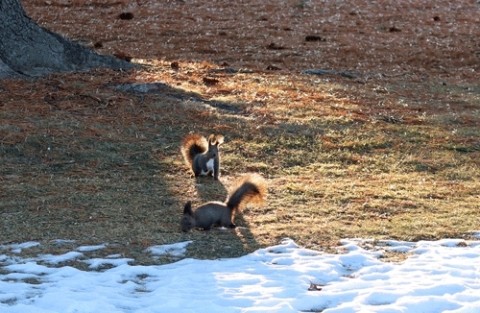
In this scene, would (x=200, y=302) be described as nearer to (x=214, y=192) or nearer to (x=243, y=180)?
(x=243, y=180)

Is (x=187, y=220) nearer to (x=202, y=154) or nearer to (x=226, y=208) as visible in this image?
(x=226, y=208)

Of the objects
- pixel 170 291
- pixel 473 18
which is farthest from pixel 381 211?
pixel 473 18

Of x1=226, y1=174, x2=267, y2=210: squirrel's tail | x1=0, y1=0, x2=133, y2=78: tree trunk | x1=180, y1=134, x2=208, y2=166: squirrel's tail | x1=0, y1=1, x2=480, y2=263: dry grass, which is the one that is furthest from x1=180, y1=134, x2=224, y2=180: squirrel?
x1=0, y1=0, x2=133, y2=78: tree trunk

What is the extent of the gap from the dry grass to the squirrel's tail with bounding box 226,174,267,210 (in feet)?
0.71

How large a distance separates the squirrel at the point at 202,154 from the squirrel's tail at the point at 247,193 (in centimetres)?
155

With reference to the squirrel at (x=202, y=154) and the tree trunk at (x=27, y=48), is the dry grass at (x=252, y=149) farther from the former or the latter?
the tree trunk at (x=27, y=48)

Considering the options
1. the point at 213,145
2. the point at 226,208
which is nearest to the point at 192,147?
the point at 213,145

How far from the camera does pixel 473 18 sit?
112ft

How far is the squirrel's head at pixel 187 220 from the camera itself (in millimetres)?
9188

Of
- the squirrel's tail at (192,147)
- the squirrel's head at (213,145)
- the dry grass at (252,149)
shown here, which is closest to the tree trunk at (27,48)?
the dry grass at (252,149)

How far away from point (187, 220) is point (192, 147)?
8.74ft

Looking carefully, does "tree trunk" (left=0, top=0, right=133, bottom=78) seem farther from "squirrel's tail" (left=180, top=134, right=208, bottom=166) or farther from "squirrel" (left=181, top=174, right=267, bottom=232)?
"squirrel" (left=181, top=174, right=267, bottom=232)

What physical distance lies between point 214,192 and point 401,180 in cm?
262

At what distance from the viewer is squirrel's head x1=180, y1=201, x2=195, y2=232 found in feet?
30.1
